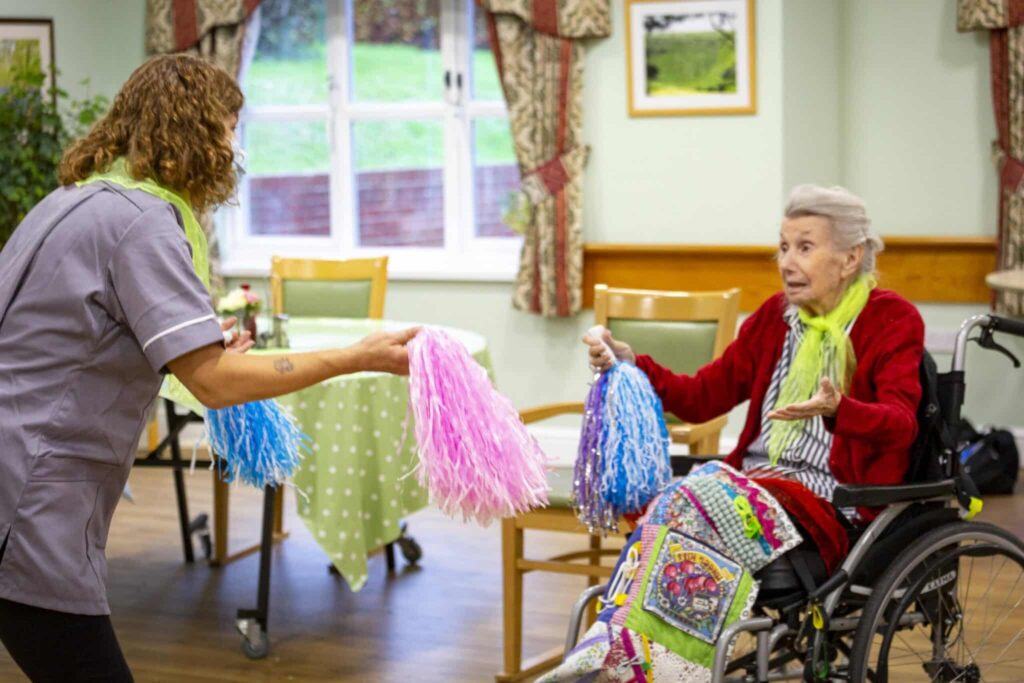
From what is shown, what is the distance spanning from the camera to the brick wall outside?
593 centimetres

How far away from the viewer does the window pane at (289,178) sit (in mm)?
6184

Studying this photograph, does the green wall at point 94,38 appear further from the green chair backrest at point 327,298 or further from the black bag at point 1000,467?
the black bag at point 1000,467

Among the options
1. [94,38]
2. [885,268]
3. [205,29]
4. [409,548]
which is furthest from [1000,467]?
[94,38]

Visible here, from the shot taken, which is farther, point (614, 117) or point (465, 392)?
point (614, 117)

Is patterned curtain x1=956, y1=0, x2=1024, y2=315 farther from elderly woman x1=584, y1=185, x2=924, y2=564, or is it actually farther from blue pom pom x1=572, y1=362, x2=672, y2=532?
blue pom pom x1=572, y1=362, x2=672, y2=532

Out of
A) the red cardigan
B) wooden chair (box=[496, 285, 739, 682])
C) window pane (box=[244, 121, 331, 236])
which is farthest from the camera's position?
window pane (box=[244, 121, 331, 236])

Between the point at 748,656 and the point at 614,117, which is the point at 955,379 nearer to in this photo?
the point at 748,656

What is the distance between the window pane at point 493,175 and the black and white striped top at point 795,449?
3.14 metres

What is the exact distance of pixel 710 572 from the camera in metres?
2.37

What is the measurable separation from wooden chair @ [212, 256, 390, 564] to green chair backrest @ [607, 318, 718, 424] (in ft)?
4.15

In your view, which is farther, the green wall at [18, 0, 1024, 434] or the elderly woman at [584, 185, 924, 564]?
the green wall at [18, 0, 1024, 434]

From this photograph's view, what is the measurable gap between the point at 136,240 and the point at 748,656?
1333 mm

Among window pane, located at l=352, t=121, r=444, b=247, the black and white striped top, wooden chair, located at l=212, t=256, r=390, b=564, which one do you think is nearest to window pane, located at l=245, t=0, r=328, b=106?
window pane, located at l=352, t=121, r=444, b=247

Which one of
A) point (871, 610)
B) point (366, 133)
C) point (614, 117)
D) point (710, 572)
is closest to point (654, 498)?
point (710, 572)
